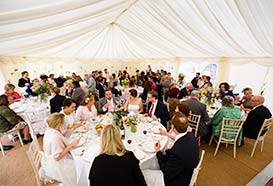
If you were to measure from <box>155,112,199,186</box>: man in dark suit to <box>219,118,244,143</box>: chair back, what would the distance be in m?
1.69

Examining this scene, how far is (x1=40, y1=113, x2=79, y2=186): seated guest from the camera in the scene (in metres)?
1.82

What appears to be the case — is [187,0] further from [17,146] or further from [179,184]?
[17,146]

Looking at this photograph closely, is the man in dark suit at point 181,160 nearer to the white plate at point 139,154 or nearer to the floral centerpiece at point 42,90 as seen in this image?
the white plate at point 139,154

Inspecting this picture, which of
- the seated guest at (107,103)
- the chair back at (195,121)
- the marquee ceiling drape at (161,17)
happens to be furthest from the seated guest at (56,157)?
the chair back at (195,121)

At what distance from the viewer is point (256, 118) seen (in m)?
2.96

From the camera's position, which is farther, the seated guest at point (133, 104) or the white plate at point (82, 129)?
the seated guest at point (133, 104)

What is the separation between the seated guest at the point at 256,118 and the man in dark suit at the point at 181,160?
2.26m

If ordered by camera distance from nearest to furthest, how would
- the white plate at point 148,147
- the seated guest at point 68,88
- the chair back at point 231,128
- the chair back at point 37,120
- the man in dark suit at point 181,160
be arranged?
the man in dark suit at point 181,160 < the white plate at point 148,147 < the chair back at point 231,128 < the chair back at point 37,120 < the seated guest at point 68,88

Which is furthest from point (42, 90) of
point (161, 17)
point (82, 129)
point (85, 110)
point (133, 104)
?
point (161, 17)

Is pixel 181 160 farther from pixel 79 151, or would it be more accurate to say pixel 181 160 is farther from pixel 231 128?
pixel 231 128

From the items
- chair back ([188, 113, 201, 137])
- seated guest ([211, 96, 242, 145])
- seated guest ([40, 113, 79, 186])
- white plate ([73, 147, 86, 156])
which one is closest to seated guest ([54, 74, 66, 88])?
seated guest ([40, 113, 79, 186])

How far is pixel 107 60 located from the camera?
11.6 meters

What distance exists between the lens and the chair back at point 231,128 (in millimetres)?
2869

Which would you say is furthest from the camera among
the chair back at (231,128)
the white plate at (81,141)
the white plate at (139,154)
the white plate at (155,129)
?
the chair back at (231,128)
